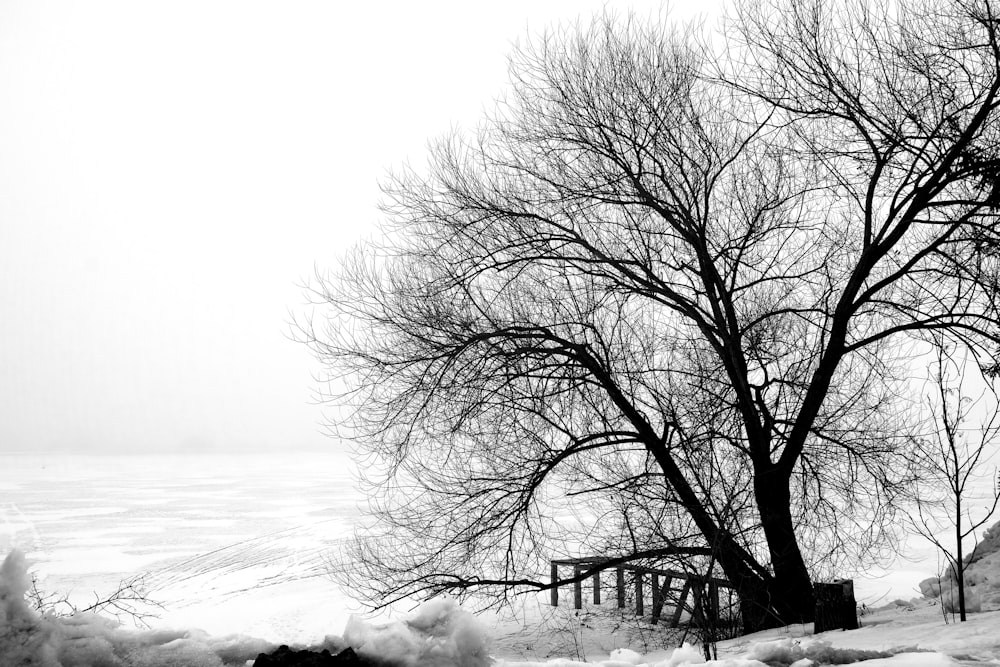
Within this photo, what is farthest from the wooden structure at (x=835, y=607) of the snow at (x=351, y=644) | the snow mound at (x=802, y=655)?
the snow mound at (x=802, y=655)

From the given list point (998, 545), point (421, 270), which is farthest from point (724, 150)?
point (998, 545)

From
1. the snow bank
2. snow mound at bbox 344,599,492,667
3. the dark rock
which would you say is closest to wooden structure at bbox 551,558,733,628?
snow mound at bbox 344,599,492,667

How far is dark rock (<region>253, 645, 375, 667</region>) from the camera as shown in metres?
3.97

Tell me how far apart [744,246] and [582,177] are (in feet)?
7.14

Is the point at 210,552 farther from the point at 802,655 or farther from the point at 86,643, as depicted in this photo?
the point at 802,655

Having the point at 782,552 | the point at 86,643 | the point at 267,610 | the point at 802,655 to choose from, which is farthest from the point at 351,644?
the point at 267,610

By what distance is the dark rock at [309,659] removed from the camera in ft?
13.0

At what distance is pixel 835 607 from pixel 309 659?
18.3 ft

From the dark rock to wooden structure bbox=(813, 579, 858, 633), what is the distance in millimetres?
5224

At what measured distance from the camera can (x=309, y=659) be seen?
4031 mm

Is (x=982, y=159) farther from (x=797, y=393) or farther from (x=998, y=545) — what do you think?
(x=998, y=545)

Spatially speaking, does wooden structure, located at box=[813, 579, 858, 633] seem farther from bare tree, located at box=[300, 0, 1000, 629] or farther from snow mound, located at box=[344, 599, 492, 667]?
snow mound, located at box=[344, 599, 492, 667]

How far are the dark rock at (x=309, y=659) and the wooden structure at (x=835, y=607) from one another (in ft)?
17.1

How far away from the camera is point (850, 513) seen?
33.8 feet
